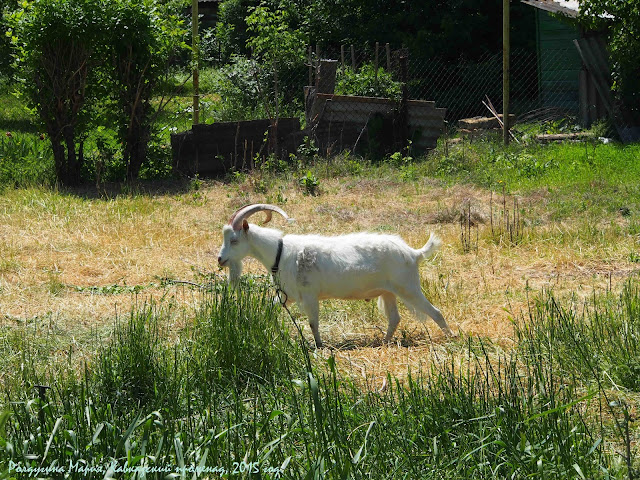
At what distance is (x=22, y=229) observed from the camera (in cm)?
1038

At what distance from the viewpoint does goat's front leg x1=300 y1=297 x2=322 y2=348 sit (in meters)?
6.74

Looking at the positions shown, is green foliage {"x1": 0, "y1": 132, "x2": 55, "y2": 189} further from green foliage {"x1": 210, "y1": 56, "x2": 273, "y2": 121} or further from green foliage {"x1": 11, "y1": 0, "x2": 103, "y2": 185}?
green foliage {"x1": 210, "y1": 56, "x2": 273, "y2": 121}

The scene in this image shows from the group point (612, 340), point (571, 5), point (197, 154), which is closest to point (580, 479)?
point (612, 340)

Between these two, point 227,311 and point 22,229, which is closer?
point 227,311

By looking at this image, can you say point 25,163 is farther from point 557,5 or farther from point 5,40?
point 557,5

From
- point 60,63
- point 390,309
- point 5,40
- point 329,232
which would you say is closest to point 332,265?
point 390,309

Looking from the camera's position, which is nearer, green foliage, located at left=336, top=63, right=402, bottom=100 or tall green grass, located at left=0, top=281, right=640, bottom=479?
tall green grass, located at left=0, top=281, right=640, bottom=479

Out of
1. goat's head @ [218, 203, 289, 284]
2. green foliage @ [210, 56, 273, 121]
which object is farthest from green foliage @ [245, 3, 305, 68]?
goat's head @ [218, 203, 289, 284]

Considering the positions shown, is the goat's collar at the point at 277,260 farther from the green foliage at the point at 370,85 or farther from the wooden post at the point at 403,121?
the green foliage at the point at 370,85

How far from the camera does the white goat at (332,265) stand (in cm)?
682

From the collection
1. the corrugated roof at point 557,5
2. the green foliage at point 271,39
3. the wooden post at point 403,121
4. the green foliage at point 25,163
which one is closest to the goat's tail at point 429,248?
the wooden post at point 403,121

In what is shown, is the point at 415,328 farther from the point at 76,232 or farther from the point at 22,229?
the point at 22,229

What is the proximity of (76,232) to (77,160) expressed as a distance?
3.53m

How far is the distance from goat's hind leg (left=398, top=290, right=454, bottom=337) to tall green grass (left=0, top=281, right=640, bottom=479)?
4.29ft
